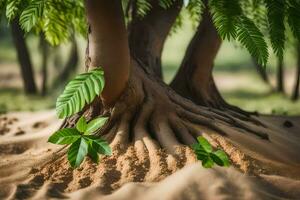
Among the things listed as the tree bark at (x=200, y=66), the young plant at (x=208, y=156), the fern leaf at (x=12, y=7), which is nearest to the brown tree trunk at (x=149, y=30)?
the tree bark at (x=200, y=66)

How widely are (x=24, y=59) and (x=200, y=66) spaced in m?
7.95

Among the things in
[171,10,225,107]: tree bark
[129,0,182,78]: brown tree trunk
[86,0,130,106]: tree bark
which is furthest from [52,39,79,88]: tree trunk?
[86,0,130,106]: tree bark

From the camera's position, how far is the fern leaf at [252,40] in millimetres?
3986

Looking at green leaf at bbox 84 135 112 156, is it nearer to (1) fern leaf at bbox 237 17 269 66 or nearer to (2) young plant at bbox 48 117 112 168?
(2) young plant at bbox 48 117 112 168

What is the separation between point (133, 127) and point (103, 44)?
0.89m

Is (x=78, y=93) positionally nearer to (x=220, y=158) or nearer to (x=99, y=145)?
(x=99, y=145)

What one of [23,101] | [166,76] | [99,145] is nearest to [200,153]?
[99,145]

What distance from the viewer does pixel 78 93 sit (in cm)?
418

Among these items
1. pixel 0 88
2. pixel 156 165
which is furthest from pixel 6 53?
pixel 156 165

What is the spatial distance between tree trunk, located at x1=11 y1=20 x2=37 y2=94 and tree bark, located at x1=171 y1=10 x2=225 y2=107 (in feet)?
22.8

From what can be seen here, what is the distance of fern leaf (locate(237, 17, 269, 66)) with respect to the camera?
3.99 meters

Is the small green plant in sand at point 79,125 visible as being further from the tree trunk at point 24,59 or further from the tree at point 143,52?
the tree trunk at point 24,59

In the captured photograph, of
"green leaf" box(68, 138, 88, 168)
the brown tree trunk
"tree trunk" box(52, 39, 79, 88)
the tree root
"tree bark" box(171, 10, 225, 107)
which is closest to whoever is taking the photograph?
"green leaf" box(68, 138, 88, 168)

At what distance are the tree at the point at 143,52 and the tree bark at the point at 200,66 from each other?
25.7 inches
